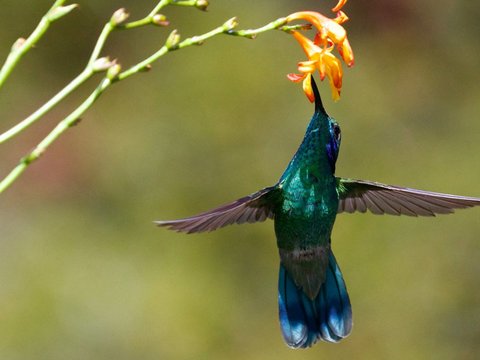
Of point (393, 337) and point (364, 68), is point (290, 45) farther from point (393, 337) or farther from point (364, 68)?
point (393, 337)

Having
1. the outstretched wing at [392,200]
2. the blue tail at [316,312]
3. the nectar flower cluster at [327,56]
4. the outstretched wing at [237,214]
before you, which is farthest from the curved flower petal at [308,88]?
the blue tail at [316,312]

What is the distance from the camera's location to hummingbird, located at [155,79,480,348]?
2.43 meters

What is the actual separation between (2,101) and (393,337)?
3.47m

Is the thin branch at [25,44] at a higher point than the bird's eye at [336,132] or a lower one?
higher

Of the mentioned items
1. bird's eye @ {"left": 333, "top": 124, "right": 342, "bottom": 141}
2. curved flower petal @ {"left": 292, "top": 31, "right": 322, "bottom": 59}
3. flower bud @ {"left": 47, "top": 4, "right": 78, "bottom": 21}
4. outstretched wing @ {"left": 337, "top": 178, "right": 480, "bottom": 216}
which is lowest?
outstretched wing @ {"left": 337, "top": 178, "right": 480, "bottom": 216}

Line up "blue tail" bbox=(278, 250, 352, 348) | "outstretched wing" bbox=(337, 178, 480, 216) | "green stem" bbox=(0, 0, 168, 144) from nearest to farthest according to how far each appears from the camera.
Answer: "green stem" bbox=(0, 0, 168, 144), "outstretched wing" bbox=(337, 178, 480, 216), "blue tail" bbox=(278, 250, 352, 348)

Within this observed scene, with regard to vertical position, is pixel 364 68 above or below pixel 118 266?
above

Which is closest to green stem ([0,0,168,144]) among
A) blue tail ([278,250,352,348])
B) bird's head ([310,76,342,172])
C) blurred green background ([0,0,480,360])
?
bird's head ([310,76,342,172])

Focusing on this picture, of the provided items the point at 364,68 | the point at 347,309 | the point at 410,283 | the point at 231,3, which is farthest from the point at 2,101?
the point at 347,309

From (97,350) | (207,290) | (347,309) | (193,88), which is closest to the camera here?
(347,309)

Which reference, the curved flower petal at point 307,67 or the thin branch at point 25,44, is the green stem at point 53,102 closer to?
the thin branch at point 25,44

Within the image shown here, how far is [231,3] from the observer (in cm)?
646

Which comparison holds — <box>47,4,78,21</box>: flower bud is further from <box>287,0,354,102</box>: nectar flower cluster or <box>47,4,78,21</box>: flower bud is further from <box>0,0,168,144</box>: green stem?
<box>287,0,354,102</box>: nectar flower cluster

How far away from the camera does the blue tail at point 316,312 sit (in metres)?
2.82
